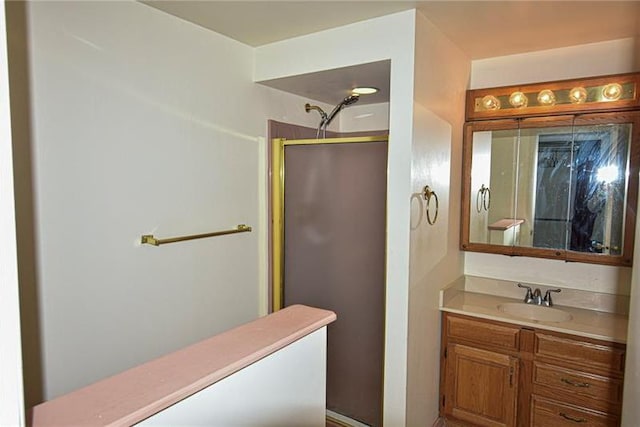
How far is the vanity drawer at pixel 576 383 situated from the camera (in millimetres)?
2117

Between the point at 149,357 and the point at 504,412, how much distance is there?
1892 mm

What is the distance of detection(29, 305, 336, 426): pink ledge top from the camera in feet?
2.62

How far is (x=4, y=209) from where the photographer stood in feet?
2.04

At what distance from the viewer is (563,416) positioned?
7.32ft

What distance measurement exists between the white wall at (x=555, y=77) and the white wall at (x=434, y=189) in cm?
21

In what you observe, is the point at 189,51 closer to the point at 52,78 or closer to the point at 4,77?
the point at 52,78

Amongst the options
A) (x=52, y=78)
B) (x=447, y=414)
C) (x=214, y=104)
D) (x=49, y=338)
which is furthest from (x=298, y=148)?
(x=447, y=414)

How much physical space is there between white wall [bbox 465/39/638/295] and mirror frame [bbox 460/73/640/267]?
0.10 metres

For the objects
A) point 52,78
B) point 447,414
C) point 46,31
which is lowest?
point 447,414

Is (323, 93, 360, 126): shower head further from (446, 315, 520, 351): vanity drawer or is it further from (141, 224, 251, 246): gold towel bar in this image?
(446, 315, 520, 351): vanity drawer

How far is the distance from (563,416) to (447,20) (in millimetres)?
2074

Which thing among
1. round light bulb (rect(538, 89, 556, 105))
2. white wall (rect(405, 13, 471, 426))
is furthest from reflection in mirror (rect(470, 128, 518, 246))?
round light bulb (rect(538, 89, 556, 105))

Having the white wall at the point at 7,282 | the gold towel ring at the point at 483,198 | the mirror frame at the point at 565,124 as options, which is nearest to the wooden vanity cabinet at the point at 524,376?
the mirror frame at the point at 565,124

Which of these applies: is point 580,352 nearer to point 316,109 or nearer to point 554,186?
point 554,186
